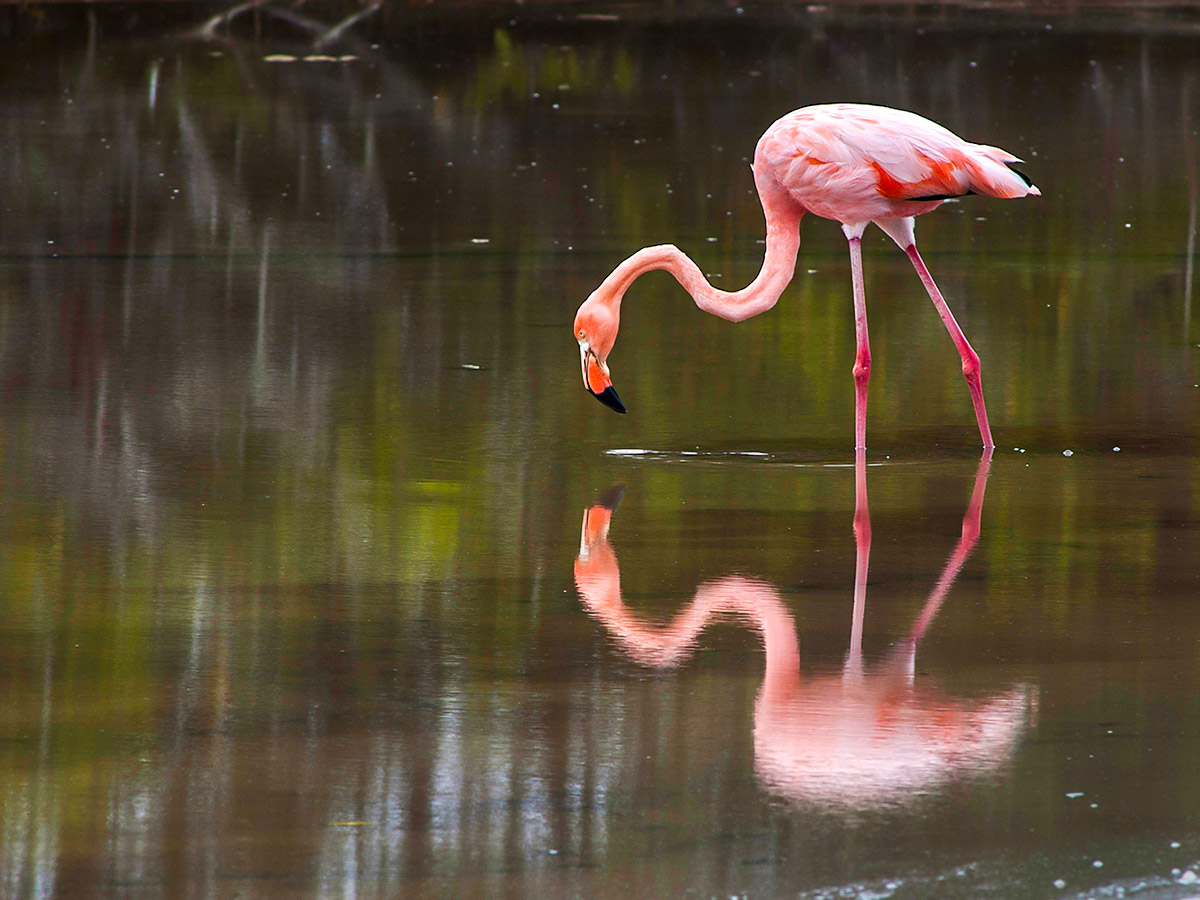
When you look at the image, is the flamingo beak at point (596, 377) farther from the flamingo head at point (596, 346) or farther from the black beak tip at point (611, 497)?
the black beak tip at point (611, 497)

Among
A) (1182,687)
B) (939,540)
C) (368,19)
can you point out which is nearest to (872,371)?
(939,540)

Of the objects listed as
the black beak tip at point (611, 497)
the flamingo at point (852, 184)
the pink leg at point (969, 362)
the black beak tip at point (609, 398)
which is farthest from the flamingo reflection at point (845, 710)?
the flamingo at point (852, 184)

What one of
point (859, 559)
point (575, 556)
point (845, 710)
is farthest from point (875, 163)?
point (845, 710)

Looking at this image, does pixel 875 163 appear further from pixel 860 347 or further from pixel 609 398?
pixel 609 398

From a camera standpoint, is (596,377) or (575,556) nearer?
(575,556)

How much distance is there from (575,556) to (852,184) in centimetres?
285

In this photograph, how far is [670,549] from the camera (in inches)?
265

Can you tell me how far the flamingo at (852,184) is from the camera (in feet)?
28.3

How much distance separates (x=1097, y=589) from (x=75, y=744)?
3180 millimetres

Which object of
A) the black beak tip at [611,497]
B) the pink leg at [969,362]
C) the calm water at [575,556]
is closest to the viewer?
the calm water at [575,556]

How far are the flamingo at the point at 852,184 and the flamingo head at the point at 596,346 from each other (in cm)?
5

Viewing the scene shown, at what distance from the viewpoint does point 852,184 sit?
28.5ft

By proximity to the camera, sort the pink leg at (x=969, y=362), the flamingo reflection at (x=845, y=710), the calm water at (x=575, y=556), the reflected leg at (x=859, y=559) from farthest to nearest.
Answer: the pink leg at (x=969, y=362) → the reflected leg at (x=859, y=559) → the flamingo reflection at (x=845, y=710) → the calm water at (x=575, y=556)

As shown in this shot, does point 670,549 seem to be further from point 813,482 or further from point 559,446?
point 559,446
